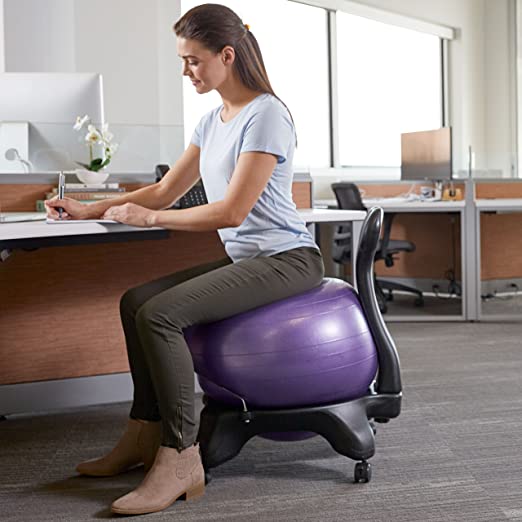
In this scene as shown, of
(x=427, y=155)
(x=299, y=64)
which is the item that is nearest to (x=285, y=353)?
(x=427, y=155)

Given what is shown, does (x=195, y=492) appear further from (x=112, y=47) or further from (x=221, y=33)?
(x=112, y=47)

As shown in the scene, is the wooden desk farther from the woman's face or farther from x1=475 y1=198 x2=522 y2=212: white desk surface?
x1=475 y1=198 x2=522 y2=212: white desk surface

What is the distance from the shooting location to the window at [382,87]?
6855 mm

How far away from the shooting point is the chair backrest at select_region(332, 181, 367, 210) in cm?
480

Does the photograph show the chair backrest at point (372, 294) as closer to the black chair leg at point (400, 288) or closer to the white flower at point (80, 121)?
the white flower at point (80, 121)

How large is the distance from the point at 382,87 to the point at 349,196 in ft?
8.86

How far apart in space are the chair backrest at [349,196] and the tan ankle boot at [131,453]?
2.90 m

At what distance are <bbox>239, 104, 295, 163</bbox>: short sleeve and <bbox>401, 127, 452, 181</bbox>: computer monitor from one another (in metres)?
3.24

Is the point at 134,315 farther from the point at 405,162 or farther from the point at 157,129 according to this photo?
the point at 405,162

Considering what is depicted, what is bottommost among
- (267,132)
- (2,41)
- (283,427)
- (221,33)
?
(283,427)

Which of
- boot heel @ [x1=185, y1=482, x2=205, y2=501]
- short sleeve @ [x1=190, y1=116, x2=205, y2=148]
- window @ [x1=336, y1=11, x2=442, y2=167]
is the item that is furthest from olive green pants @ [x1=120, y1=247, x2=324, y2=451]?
window @ [x1=336, y1=11, x2=442, y2=167]

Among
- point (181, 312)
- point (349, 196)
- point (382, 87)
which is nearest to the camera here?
point (181, 312)

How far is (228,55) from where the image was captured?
2.01 m

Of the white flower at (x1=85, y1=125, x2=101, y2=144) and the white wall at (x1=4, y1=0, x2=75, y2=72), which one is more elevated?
the white wall at (x1=4, y1=0, x2=75, y2=72)
